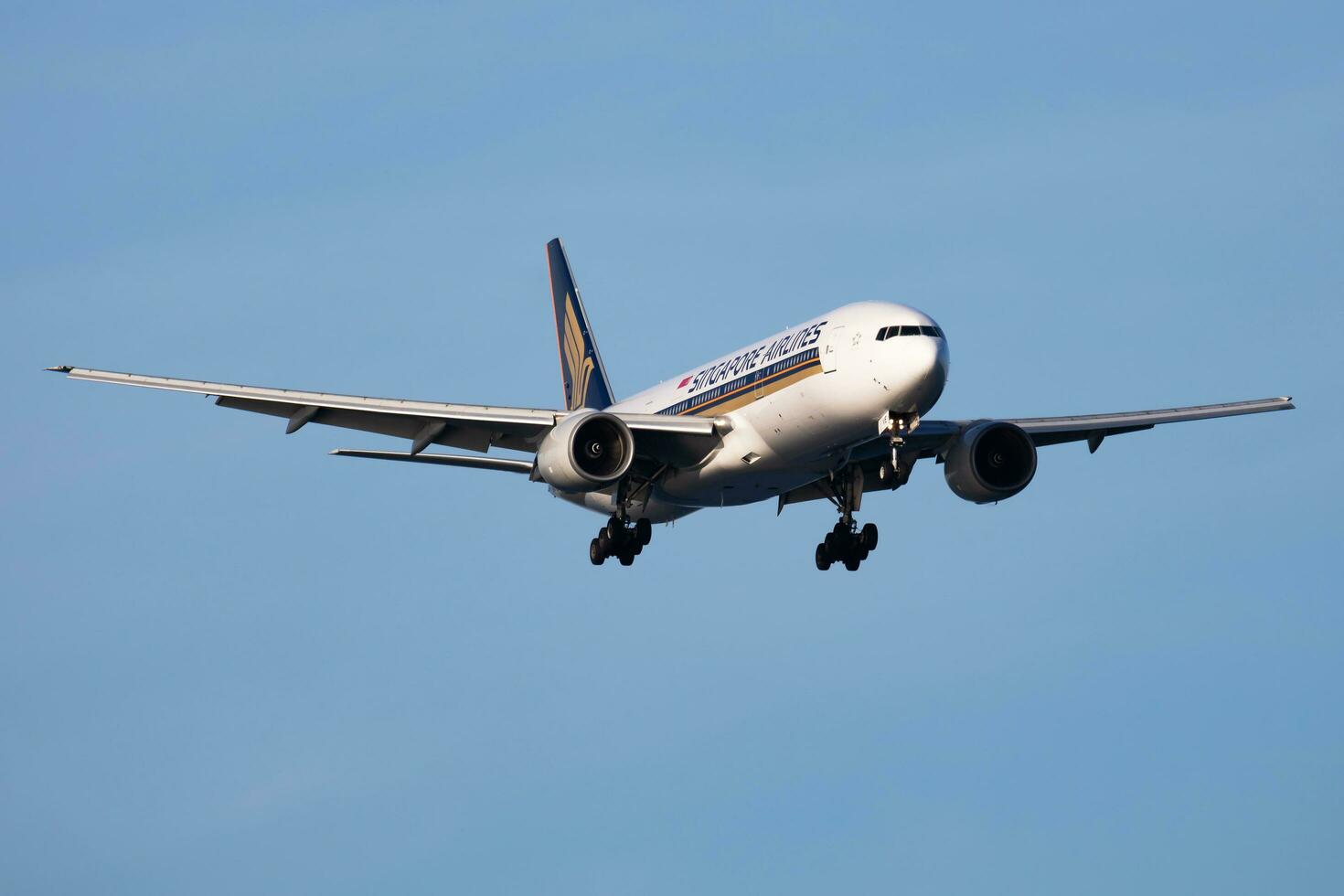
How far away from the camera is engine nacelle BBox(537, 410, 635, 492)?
4444 centimetres

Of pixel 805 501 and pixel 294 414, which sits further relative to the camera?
pixel 805 501

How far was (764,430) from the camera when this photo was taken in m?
44.1

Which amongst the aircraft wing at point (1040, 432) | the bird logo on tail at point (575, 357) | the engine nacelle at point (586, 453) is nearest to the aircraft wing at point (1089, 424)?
the aircraft wing at point (1040, 432)

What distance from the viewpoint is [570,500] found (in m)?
52.1

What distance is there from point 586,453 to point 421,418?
4.69m

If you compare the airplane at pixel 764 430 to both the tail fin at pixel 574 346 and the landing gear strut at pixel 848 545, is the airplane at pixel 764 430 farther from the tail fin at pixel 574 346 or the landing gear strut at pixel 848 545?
the tail fin at pixel 574 346

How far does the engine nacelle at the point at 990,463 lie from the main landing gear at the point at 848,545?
8.12ft

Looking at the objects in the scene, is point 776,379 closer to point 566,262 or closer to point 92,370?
point 92,370

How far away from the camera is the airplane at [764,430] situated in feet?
137

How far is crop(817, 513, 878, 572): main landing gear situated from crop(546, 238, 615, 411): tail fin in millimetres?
10189

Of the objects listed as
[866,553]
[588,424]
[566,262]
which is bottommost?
[866,553]

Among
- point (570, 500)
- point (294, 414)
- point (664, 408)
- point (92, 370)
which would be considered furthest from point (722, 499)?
point (92, 370)

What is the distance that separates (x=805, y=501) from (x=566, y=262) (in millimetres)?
15763

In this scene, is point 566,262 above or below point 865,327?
above
